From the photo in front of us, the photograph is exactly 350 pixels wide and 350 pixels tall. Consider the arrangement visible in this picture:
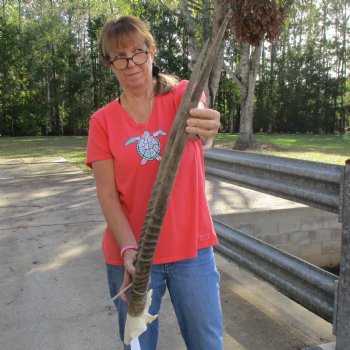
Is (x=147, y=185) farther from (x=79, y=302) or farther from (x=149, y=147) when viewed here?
(x=79, y=302)

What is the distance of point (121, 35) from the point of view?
5.88 ft

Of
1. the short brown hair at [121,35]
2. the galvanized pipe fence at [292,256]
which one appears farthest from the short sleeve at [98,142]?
the galvanized pipe fence at [292,256]

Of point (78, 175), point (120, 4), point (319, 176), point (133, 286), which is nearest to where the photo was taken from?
point (133, 286)

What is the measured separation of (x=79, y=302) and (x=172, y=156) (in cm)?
228

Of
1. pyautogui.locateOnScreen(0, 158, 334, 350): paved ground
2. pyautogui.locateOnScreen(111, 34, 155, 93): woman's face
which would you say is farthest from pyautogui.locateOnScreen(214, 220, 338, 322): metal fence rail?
pyautogui.locateOnScreen(111, 34, 155, 93): woman's face

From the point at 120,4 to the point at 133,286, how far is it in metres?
21.2

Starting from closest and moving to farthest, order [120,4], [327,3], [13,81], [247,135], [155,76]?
1. [155,76]
2. [247,135]
3. [120,4]
4. [13,81]
5. [327,3]

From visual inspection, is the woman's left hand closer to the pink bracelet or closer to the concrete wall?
the pink bracelet

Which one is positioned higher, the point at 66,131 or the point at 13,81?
the point at 13,81

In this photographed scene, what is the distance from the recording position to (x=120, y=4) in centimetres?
2089

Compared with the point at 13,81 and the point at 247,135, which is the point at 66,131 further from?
the point at 247,135

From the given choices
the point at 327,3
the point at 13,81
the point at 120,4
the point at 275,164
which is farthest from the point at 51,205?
the point at 327,3

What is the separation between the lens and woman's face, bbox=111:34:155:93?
1807 millimetres

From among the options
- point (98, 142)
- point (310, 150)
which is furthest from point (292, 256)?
point (310, 150)
